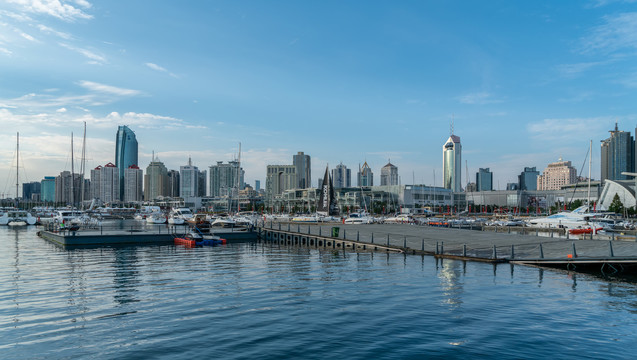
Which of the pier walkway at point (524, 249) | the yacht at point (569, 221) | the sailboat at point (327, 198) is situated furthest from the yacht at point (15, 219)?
the yacht at point (569, 221)

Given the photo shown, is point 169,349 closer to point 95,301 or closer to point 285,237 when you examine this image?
point 95,301

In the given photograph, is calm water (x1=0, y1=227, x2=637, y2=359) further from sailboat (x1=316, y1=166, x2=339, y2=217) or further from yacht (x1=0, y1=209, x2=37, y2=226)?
yacht (x1=0, y1=209, x2=37, y2=226)

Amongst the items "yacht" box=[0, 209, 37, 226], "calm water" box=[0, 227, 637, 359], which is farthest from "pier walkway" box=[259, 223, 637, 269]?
"yacht" box=[0, 209, 37, 226]

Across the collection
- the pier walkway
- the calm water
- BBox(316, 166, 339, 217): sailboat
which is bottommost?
the calm water

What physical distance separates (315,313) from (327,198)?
276 ft

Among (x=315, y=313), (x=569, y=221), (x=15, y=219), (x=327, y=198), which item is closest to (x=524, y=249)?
(x=315, y=313)

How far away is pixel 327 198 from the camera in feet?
347

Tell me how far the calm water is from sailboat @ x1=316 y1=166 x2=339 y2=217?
65.2 m

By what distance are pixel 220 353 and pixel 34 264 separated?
108ft

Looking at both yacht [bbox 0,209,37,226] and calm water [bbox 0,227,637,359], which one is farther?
yacht [bbox 0,209,37,226]

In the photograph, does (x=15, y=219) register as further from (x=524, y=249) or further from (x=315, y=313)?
(x=524, y=249)

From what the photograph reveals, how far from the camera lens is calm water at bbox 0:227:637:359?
1644 centimetres

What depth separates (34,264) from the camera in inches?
1576

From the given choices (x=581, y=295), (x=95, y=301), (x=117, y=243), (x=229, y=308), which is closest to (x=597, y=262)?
(x=581, y=295)
